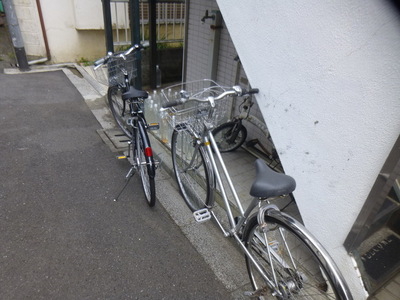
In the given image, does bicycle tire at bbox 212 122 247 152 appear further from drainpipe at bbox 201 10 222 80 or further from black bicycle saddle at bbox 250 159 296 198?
black bicycle saddle at bbox 250 159 296 198

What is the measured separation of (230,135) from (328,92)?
271 centimetres

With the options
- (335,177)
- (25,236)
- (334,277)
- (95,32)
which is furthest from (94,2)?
(334,277)

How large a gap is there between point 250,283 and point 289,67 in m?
2.01

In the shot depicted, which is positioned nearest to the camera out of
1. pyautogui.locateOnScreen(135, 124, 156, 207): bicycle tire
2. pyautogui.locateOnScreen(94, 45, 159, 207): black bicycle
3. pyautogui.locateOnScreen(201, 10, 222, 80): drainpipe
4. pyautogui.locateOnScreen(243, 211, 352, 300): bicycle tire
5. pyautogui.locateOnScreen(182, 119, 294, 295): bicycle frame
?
pyautogui.locateOnScreen(243, 211, 352, 300): bicycle tire

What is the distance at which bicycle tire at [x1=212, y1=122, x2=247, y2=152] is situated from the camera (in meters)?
4.57

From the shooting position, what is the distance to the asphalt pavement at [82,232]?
252 cm

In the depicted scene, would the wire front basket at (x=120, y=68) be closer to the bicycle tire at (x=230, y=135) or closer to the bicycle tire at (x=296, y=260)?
the bicycle tire at (x=230, y=135)

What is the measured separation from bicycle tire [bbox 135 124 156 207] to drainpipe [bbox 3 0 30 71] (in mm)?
6654

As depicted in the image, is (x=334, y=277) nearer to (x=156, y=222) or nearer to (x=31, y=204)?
(x=156, y=222)

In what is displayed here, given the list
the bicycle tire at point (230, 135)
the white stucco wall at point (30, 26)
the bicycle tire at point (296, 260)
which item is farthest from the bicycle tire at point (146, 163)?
the white stucco wall at point (30, 26)

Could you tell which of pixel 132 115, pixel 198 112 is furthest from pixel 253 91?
pixel 132 115

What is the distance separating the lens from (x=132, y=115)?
3621 mm

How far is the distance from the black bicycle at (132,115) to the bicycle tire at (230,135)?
54.8 inches

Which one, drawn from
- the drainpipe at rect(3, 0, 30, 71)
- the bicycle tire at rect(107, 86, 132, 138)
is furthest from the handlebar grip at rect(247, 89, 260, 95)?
the drainpipe at rect(3, 0, 30, 71)
